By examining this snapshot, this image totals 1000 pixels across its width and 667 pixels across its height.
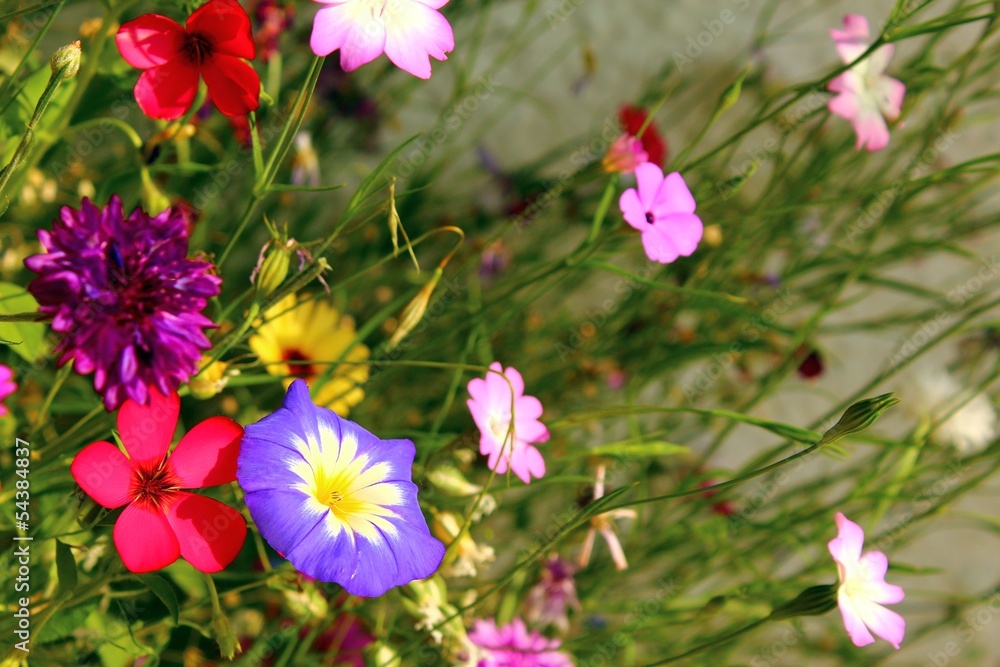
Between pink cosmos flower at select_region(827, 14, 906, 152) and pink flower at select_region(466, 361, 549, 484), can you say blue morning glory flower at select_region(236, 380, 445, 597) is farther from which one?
pink cosmos flower at select_region(827, 14, 906, 152)

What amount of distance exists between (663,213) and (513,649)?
0.86 ft

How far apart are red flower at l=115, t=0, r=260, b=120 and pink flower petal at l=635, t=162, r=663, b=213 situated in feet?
0.51

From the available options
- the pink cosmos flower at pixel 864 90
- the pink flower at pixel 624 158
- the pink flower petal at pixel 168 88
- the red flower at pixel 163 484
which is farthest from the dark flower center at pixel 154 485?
the pink cosmos flower at pixel 864 90

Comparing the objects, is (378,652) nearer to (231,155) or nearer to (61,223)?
(61,223)

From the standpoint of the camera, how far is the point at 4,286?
1.05 ft

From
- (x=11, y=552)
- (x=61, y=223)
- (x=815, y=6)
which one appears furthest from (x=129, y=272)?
(x=815, y=6)

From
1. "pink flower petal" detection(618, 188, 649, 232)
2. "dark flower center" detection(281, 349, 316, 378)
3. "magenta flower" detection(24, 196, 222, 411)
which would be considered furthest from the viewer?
"dark flower center" detection(281, 349, 316, 378)

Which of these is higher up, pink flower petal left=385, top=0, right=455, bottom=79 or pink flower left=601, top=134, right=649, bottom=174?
pink flower petal left=385, top=0, right=455, bottom=79

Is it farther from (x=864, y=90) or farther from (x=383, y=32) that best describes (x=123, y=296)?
(x=864, y=90)

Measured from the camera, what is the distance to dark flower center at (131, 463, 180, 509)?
27 centimetres

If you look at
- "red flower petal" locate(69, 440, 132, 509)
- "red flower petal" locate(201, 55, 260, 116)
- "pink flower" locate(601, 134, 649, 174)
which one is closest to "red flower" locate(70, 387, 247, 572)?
"red flower petal" locate(69, 440, 132, 509)

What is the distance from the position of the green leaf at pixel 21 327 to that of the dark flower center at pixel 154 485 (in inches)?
3.1

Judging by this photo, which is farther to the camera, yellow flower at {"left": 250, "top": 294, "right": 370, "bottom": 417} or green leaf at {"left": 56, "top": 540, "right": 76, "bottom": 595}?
yellow flower at {"left": 250, "top": 294, "right": 370, "bottom": 417}

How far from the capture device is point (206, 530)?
0.26 meters
